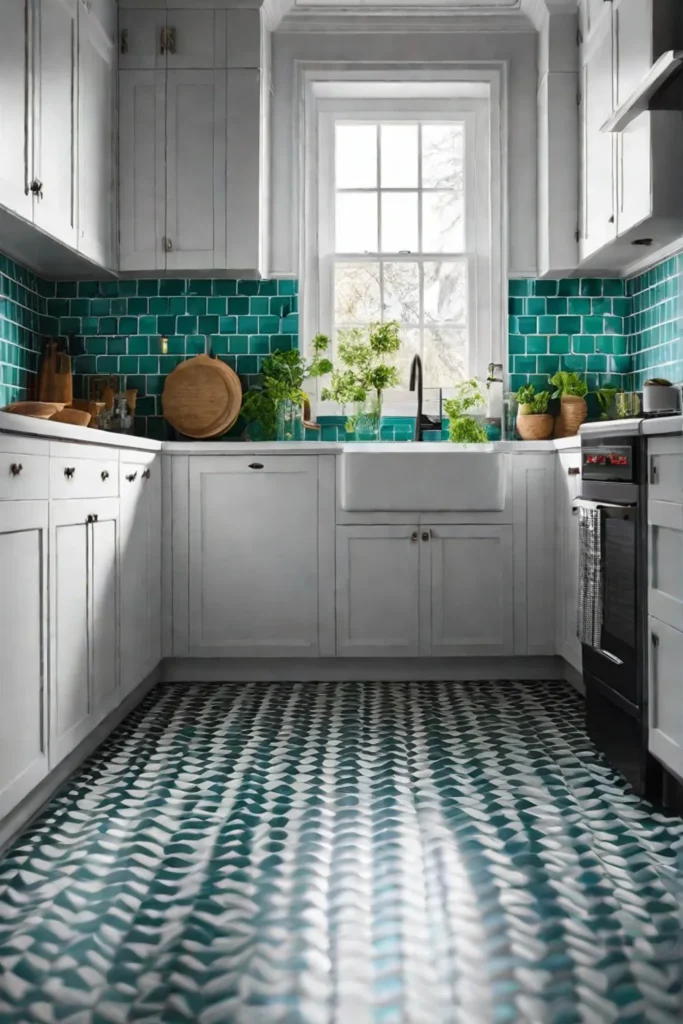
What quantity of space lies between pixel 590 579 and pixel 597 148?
1923 mm

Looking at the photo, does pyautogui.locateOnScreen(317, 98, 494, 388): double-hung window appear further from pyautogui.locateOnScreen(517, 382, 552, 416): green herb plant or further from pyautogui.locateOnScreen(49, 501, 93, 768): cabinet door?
pyautogui.locateOnScreen(49, 501, 93, 768): cabinet door

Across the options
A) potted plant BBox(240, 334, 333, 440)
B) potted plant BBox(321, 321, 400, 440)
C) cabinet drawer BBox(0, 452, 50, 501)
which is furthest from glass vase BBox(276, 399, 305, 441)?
cabinet drawer BBox(0, 452, 50, 501)

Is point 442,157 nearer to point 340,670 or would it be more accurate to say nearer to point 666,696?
point 340,670

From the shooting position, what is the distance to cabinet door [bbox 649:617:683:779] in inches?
89.6

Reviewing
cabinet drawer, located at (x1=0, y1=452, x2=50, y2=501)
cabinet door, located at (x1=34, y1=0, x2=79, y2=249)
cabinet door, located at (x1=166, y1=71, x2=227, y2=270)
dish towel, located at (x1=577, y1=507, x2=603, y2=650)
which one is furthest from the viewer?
cabinet door, located at (x1=166, y1=71, x2=227, y2=270)

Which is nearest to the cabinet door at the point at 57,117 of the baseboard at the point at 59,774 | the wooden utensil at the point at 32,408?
the wooden utensil at the point at 32,408

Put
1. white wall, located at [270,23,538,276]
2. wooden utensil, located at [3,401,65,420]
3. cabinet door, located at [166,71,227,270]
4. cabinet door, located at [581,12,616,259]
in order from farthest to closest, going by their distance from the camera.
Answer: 1. white wall, located at [270,23,538,276]
2. cabinet door, located at [166,71,227,270]
3. cabinet door, located at [581,12,616,259]
4. wooden utensil, located at [3,401,65,420]

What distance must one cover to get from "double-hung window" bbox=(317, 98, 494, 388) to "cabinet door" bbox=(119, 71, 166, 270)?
79 cm

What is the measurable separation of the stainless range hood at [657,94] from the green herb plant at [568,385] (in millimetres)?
1188

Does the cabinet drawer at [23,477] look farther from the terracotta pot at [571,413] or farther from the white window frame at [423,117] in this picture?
the terracotta pot at [571,413]

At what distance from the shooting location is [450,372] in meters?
4.48

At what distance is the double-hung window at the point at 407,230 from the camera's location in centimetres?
447

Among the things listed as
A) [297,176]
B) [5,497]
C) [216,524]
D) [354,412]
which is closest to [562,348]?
[354,412]

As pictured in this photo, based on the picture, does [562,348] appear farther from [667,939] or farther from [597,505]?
[667,939]
